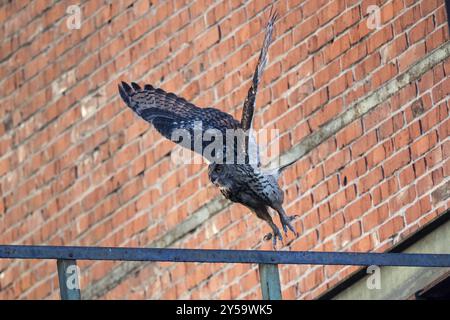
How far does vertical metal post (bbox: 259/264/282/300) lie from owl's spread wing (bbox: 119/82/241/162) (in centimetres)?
192

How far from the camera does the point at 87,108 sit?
12.5m

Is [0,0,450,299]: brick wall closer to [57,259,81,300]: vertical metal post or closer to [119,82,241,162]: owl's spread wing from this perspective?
[119,82,241,162]: owl's spread wing

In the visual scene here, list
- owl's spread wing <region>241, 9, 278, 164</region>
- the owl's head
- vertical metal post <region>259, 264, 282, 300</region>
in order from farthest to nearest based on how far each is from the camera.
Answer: the owl's head → owl's spread wing <region>241, 9, 278, 164</region> → vertical metal post <region>259, 264, 282, 300</region>

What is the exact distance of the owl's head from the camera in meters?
9.55

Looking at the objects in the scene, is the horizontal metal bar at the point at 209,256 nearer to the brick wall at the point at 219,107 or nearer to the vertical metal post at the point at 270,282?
the vertical metal post at the point at 270,282

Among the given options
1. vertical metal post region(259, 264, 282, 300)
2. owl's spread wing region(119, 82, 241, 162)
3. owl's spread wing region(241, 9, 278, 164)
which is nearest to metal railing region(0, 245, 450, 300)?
vertical metal post region(259, 264, 282, 300)

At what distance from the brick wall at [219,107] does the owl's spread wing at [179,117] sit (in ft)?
3.01

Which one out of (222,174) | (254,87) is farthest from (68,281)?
(222,174)

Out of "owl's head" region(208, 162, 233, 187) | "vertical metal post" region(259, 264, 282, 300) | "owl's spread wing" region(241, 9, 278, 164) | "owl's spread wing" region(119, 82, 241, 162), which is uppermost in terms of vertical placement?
"owl's spread wing" region(119, 82, 241, 162)

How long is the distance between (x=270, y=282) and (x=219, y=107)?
12.2ft

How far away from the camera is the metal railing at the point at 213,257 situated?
7.45 metres

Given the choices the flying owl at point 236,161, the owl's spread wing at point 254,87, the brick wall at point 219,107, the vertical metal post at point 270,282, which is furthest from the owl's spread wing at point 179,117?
the vertical metal post at point 270,282

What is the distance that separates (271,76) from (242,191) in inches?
72.1

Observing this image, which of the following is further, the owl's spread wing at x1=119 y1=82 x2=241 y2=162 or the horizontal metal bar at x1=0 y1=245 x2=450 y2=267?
the owl's spread wing at x1=119 y1=82 x2=241 y2=162
